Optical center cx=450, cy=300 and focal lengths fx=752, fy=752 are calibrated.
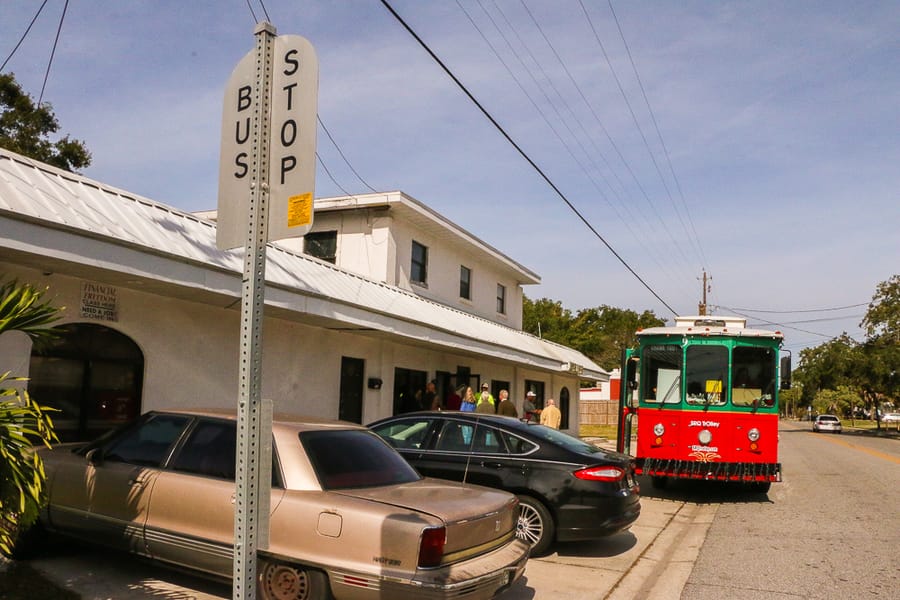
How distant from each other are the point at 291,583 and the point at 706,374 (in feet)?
31.1

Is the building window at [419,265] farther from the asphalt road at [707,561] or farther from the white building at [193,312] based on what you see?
the asphalt road at [707,561]

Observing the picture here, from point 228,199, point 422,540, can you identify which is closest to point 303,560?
point 422,540

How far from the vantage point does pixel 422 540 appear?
4.97 metres

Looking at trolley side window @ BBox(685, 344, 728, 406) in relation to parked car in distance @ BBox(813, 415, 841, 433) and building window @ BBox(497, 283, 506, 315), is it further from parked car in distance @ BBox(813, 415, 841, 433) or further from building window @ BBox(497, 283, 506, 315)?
parked car in distance @ BBox(813, 415, 841, 433)

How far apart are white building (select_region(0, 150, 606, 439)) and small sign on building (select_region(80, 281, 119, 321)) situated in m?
0.02

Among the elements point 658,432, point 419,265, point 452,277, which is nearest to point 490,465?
point 658,432

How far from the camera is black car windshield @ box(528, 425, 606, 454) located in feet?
28.2

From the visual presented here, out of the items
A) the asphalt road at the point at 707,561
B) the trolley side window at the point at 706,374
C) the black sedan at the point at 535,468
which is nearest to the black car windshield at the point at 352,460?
the asphalt road at the point at 707,561

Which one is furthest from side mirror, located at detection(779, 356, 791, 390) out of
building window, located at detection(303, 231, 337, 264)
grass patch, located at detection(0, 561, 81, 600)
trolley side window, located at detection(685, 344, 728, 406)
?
building window, located at detection(303, 231, 337, 264)

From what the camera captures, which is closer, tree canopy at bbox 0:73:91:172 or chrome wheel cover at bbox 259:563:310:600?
chrome wheel cover at bbox 259:563:310:600

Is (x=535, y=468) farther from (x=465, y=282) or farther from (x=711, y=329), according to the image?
(x=465, y=282)

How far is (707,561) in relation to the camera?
8.26 meters

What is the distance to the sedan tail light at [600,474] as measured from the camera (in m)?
8.08

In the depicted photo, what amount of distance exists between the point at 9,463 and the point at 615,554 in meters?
6.28
